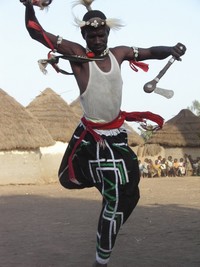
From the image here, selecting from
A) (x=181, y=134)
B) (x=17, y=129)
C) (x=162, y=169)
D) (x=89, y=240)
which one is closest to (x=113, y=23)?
(x=89, y=240)

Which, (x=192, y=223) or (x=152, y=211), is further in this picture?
(x=152, y=211)

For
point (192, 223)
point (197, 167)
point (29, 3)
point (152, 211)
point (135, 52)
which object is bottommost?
point (197, 167)

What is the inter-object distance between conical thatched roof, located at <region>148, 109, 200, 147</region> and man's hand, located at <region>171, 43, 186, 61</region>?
2463 centimetres

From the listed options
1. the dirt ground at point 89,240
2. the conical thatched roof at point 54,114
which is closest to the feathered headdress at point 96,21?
the dirt ground at point 89,240

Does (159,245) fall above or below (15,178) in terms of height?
above

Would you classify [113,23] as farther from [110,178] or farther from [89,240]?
[89,240]

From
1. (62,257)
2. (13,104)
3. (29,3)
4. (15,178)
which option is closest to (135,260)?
(62,257)

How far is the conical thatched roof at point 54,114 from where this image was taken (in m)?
22.8

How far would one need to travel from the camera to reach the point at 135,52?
406cm

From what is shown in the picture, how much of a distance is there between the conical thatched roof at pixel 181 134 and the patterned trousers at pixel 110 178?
81.4ft

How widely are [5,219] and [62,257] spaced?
11.3 ft

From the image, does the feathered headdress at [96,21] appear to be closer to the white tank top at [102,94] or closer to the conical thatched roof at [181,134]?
the white tank top at [102,94]

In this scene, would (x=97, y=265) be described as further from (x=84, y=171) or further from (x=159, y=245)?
(x=159, y=245)

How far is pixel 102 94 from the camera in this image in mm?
3785
